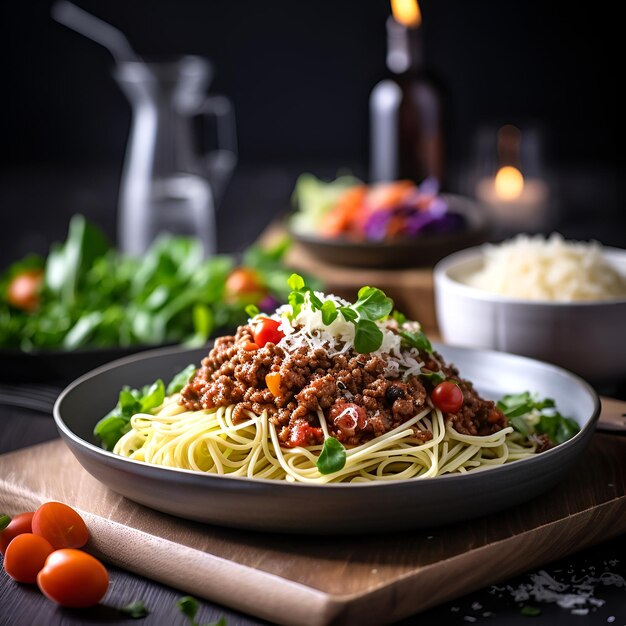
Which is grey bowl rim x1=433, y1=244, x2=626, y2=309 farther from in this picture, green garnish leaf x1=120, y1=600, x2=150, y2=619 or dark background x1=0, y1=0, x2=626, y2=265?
dark background x1=0, y1=0, x2=626, y2=265

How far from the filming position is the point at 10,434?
3.28 meters

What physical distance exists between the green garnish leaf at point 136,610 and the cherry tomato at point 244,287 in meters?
2.02

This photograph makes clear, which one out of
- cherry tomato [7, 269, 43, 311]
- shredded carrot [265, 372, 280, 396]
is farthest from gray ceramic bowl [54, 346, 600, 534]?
cherry tomato [7, 269, 43, 311]

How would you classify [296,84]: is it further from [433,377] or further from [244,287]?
[433,377]

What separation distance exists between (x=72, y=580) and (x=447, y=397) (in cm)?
93

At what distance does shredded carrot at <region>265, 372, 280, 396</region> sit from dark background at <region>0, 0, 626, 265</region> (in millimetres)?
5204

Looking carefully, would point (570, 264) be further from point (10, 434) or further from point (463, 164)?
point (463, 164)

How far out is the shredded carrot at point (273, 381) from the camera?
237 centimetres

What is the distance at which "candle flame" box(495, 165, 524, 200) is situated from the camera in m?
6.70

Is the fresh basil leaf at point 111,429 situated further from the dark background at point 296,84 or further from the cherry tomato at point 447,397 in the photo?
the dark background at point 296,84

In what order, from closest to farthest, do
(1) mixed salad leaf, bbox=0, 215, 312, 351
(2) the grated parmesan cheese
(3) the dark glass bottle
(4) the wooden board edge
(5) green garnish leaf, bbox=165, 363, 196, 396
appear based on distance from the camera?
(4) the wooden board edge → (5) green garnish leaf, bbox=165, 363, 196, 396 → (2) the grated parmesan cheese → (1) mixed salad leaf, bbox=0, 215, 312, 351 → (3) the dark glass bottle

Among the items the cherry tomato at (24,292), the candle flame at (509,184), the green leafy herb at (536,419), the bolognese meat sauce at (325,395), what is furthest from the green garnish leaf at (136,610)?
the candle flame at (509,184)

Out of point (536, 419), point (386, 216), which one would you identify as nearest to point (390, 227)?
point (386, 216)

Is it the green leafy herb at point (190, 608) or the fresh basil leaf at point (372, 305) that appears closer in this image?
the green leafy herb at point (190, 608)
